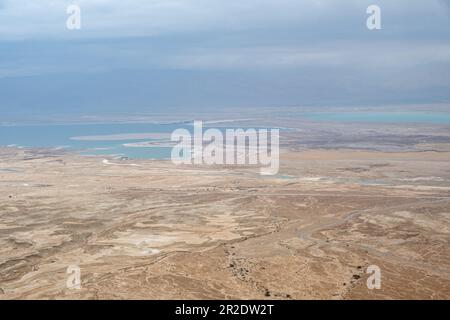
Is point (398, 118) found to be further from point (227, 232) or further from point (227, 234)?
point (227, 234)

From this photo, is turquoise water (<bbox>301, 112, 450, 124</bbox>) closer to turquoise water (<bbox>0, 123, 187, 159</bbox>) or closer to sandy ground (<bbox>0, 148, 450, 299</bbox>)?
turquoise water (<bbox>0, 123, 187, 159</bbox>)

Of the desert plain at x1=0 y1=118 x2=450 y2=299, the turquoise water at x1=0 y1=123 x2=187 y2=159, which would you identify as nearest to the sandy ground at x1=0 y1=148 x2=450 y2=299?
the desert plain at x1=0 y1=118 x2=450 y2=299

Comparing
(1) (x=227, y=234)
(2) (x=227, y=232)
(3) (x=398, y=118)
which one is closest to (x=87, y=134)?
(3) (x=398, y=118)

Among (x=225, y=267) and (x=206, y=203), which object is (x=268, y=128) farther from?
(x=225, y=267)

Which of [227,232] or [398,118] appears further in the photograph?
[398,118]

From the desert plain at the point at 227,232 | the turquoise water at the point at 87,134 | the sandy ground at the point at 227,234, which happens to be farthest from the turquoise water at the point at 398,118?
the sandy ground at the point at 227,234
